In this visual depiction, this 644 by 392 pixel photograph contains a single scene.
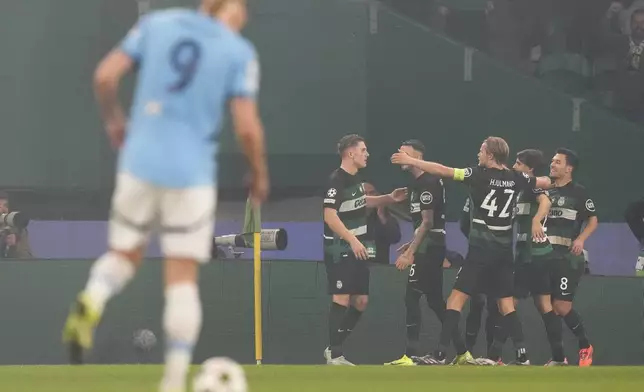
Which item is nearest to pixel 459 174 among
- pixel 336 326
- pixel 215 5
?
pixel 336 326

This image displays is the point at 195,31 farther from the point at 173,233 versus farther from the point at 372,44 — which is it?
the point at 372,44

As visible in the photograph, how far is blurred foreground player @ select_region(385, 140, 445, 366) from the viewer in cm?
1036

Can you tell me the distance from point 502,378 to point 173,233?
4341 mm

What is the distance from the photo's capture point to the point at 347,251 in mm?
10164

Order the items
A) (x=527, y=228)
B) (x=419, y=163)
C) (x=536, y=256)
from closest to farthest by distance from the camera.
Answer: (x=419, y=163)
(x=536, y=256)
(x=527, y=228)

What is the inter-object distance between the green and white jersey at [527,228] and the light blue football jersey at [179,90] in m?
6.12

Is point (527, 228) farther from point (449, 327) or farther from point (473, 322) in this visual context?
point (449, 327)

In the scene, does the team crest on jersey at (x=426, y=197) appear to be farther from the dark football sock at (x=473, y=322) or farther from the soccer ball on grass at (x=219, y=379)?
the soccer ball on grass at (x=219, y=379)

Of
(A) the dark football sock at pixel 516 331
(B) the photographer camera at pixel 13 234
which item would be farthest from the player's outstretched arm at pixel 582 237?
(B) the photographer camera at pixel 13 234

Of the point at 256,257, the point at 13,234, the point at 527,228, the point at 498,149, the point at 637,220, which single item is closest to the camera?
the point at 498,149

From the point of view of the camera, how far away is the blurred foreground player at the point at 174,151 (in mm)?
4301

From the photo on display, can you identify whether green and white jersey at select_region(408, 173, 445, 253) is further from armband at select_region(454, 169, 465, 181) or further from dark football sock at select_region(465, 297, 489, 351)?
armband at select_region(454, 169, 465, 181)

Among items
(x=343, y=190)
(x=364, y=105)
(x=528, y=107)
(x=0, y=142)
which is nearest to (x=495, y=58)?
(x=528, y=107)

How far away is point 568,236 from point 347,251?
2169 millimetres
